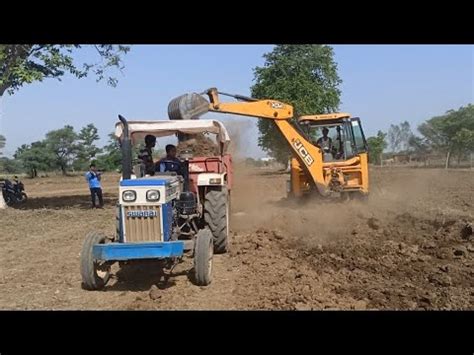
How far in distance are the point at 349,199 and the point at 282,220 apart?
91.5 inches

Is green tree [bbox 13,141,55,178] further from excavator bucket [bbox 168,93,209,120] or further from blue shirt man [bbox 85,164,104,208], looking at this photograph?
excavator bucket [bbox 168,93,209,120]

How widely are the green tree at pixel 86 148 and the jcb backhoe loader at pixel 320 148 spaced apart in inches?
2032

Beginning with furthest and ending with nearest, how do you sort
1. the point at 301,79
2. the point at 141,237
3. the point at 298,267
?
the point at 301,79, the point at 298,267, the point at 141,237

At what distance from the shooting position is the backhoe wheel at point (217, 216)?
7.71 metres

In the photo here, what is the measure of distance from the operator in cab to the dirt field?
1534 mm

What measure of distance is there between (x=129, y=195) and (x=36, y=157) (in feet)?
183

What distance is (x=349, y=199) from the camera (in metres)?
12.0

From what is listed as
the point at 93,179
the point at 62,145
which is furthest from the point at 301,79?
the point at 62,145

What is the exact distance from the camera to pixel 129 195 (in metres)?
6.30

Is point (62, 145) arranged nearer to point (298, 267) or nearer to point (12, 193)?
point (12, 193)

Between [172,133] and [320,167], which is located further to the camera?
[320,167]

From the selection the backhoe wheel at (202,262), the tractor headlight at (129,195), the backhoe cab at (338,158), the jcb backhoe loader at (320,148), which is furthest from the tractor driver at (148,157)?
the backhoe cab at (338,158)
